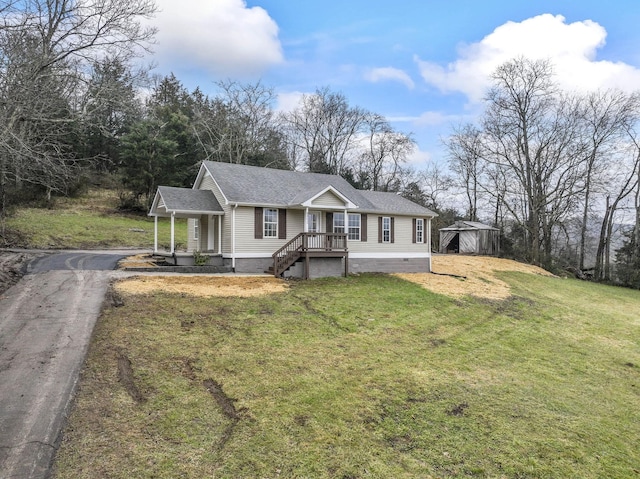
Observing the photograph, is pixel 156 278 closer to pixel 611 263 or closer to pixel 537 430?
pixel 537 430

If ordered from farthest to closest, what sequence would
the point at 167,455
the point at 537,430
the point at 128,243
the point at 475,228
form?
the point at 475,228 → the point at 128,243 → the point at 537,430 → the point at 167,455

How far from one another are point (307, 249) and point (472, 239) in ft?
68.6

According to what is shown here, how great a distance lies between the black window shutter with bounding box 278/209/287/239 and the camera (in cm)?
1805

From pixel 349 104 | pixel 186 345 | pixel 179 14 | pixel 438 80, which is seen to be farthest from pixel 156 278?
pixel 349 104

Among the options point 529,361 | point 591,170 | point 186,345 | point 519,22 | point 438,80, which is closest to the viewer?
point 186,345

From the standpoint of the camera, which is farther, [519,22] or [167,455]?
[519,22]

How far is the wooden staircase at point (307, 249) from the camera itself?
16625mm

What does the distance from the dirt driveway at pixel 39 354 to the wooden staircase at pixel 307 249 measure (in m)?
6.46

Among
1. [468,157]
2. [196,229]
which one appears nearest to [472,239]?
[468,157]

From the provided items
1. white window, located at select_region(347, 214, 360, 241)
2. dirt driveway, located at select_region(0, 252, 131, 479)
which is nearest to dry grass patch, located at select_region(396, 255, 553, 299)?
white window, located at select_region(347, 214, 360, 241)

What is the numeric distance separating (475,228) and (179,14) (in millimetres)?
26949

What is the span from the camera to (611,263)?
31797 millimetres

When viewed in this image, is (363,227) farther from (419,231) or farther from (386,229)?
(419,231)

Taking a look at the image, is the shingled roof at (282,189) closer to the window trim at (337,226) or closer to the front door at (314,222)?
the window trim at (337,226)
